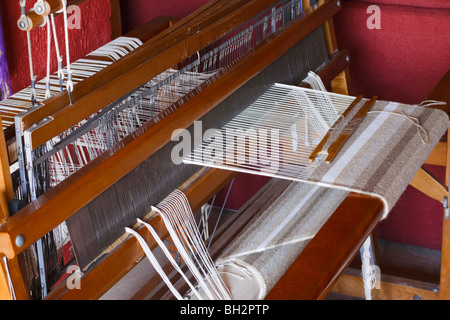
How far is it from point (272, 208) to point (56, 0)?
0.65 m

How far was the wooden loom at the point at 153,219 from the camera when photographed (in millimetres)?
1099

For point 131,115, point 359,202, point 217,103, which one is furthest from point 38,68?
point 359,202

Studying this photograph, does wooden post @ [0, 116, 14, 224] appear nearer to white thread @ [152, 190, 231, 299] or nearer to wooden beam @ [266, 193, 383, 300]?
white thread @ [152, 190, 231, 299]

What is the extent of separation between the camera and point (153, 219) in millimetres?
1349

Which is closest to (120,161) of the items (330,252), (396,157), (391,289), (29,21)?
(29,21)

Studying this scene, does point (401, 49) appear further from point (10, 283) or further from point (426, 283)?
point (10, 283)

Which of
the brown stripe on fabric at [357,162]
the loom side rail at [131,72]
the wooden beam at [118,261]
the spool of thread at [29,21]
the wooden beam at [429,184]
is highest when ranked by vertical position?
the spool of thread at [29,21]

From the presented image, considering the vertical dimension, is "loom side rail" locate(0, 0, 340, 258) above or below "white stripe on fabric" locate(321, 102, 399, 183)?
above

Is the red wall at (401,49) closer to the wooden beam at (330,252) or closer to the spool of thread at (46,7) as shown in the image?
the wooden beam at (330,252)

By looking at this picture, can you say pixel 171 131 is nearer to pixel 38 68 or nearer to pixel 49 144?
pixel 49 144

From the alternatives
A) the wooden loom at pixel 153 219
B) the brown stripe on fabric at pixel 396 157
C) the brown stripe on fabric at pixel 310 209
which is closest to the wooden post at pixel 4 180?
the wooden loom at pixel 153 219

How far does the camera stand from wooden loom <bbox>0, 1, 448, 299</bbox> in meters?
1.10

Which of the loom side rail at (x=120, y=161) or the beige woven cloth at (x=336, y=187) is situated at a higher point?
the loom side rail at (x=120, y=161)

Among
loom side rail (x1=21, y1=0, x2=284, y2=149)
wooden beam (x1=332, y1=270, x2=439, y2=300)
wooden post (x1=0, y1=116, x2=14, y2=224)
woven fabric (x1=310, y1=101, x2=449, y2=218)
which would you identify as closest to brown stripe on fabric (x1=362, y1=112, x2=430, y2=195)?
woven fabric (x1=310, y1=101, x2=449, y2=218)
